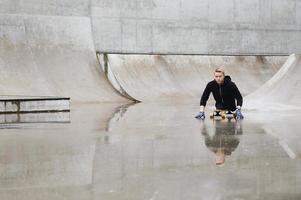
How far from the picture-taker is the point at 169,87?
618 inches

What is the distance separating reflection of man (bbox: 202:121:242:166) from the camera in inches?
179

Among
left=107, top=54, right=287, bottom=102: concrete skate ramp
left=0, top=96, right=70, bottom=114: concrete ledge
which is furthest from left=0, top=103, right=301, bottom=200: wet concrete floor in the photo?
left=107, top=54, right=287, bottom=102: concrete skate ramp

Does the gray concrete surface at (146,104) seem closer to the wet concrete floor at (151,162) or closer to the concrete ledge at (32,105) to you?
the wet concrete floor at (151,162)

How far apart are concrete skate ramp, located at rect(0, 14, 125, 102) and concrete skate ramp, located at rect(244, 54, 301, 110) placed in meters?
3.99

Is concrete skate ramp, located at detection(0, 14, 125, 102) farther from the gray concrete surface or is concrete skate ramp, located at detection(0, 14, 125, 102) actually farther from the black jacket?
the black jacket

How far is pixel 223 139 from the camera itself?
553cm

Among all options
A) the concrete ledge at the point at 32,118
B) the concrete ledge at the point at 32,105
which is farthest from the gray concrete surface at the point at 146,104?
the concrete ledge at the point at 32,105

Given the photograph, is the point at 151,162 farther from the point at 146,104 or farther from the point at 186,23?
the point at 186,23

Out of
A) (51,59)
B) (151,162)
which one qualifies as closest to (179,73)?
(51,59)

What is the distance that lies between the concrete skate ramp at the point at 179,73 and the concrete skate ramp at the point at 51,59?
950mm

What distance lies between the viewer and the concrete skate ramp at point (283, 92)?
35.0 ft

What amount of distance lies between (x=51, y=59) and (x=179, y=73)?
13.6 feet

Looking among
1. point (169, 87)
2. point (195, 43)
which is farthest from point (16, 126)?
point (195, 43)

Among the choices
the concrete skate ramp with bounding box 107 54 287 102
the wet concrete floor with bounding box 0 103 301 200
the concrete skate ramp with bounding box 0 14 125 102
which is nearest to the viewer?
the wet concrete floor with bounding box 0 103 301 200
